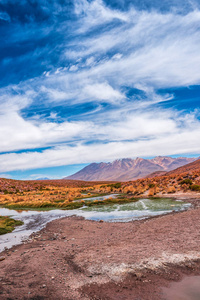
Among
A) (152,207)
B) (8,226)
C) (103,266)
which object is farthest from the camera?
(152,207)

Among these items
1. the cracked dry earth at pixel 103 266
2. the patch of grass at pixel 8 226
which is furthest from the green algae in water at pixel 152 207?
the cracked dry earth at pixel 103 266

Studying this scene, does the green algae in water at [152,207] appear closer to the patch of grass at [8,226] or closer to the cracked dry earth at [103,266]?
the patch of grass at [8,226]

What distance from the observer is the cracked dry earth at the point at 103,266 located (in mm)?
6500

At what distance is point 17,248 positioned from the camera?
38.5ft

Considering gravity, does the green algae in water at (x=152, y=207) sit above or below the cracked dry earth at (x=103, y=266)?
below

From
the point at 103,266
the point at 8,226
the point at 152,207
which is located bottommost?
the point at 152,207

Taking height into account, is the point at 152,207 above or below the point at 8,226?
below

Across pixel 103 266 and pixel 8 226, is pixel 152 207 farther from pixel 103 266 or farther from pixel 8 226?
pixel 103 266

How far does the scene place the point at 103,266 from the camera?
8047 mm

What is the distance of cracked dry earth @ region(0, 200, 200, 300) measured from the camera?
6500 mm

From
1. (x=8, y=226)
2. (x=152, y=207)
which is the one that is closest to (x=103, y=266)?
(x=8, y=226)

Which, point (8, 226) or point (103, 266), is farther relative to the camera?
point (8, 226)

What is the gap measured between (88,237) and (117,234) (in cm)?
198

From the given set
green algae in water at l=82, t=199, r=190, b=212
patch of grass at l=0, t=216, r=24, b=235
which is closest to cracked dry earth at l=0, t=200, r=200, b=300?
patch of grass at l=0, t=216, r=24, b=235
